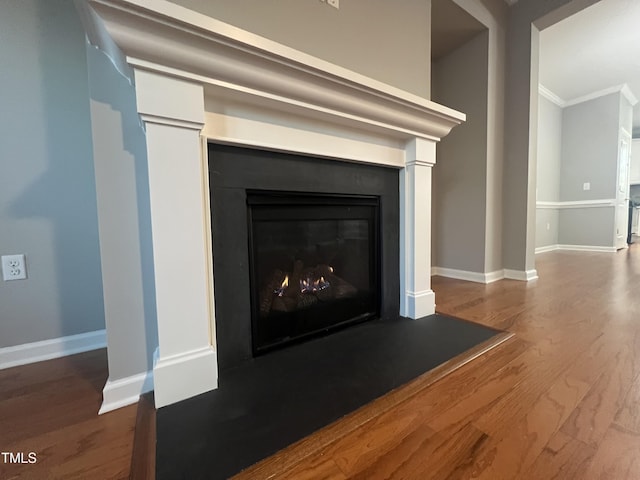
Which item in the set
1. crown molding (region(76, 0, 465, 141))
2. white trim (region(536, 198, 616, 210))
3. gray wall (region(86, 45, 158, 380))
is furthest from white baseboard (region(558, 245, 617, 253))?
gray wall (region(86, 45, 158, 380))

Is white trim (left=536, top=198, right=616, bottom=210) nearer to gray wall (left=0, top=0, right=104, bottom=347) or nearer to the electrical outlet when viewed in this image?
gray wall (left=0, top=0, right=104, bottom=347)

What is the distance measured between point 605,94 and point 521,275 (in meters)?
3.93

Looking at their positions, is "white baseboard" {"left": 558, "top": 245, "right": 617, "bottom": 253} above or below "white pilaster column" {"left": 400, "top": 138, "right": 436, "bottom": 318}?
below

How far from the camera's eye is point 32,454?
71 cm

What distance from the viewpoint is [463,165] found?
8.30 ft

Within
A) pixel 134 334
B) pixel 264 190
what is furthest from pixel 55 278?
pixel 264 190

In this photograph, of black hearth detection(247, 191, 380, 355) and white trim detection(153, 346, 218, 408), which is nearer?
white trim detection(153, 346, 218, 408)

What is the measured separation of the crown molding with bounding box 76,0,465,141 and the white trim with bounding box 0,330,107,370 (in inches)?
49.6

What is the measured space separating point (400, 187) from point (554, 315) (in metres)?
1.17

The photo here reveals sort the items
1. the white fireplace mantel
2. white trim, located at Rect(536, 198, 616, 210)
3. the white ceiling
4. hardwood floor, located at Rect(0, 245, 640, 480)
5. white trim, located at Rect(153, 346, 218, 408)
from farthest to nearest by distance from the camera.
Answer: white trim, located at Rect(536, 198, 616, 210) → the white ceiling → white trim, located at Rect(153, 346, 218, 408) → the white fireplace mantel → hardwood floor, located at Rect(0, 245, 640, 480)

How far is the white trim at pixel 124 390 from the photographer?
2.91 feet

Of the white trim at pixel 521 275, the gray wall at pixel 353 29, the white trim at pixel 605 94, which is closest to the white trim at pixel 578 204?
the white trim at pixel 605 94

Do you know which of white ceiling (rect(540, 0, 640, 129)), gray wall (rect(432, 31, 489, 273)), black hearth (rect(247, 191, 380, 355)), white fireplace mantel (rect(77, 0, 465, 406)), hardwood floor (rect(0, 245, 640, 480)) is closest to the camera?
hardwood floor (rect(0, 245, 640, 480))

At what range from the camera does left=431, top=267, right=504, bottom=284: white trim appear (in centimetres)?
244
